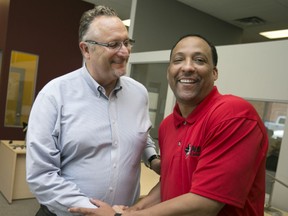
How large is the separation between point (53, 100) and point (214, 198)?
0.85 meters

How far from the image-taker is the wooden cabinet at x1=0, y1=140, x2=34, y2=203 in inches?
161

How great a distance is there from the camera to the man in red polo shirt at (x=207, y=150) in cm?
103

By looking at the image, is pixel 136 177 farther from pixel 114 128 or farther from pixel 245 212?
pixel 245 212

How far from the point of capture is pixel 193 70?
4.21 ft

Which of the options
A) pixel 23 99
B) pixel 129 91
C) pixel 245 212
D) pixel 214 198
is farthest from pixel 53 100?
pixel 23 99

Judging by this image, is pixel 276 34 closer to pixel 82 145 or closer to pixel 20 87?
pixel 20 87

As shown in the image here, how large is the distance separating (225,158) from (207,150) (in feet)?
0.25

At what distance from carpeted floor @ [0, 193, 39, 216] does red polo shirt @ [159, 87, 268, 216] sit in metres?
3.27

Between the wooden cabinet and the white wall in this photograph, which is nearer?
the white wall

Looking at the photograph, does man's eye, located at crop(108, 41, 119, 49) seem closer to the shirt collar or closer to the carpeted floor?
the shirt collar

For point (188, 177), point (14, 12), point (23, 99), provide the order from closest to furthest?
point (188, 177)
point (14, 12)
point (23, 99)

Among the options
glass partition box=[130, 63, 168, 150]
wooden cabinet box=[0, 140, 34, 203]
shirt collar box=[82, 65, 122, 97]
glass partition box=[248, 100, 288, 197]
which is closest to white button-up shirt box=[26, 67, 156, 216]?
shirt collar box=[82, 65, 122, 97]

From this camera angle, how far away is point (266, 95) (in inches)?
111

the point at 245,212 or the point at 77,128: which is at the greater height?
the point at 77,128
